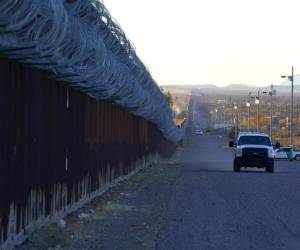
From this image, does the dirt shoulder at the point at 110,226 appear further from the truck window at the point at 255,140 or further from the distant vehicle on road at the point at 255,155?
the truck window at the point at 255,140

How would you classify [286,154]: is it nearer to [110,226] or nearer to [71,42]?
[110,226]

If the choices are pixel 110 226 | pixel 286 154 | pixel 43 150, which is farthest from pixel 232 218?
pixel 286 154

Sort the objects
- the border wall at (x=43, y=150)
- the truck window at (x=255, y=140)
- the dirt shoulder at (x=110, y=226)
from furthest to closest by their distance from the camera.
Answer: the truck window at (x=255, y=140)
the dirt shoulder at (x=110, y=226)
the border wall at (x=43, y=150)

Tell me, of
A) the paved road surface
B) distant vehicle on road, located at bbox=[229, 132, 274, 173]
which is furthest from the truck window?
the paved road surface

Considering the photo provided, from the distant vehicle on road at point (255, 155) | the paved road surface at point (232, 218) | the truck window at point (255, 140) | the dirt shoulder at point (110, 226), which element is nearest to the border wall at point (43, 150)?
the dirt shoulder at point (110, 226)

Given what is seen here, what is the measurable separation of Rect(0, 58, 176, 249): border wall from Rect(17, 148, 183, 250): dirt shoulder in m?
0.22

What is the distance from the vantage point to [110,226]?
44.9 feet

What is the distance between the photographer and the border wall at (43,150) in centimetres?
977

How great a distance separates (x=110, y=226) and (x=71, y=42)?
163 inches

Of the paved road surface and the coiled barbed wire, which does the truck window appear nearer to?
the paved road surface

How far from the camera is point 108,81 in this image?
15.8 metres

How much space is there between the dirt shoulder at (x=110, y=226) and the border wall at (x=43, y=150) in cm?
22

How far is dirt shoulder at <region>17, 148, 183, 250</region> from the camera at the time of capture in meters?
11.4

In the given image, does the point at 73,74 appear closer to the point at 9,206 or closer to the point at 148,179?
the point at 9,206
